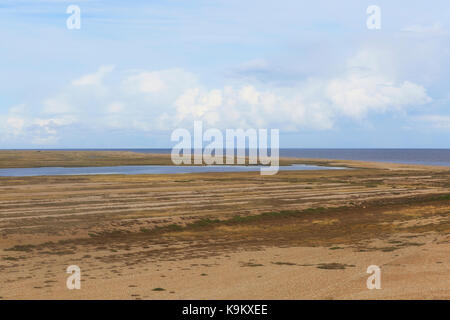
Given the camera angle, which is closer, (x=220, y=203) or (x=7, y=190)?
(x=220, y=203)

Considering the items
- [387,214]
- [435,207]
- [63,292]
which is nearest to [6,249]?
[63,292]

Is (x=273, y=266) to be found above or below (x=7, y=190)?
below

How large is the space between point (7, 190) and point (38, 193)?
180 inches

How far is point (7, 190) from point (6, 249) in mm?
25126

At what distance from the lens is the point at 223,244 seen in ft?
76.5

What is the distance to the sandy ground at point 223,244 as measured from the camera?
15500mm

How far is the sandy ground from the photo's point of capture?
15500mm
